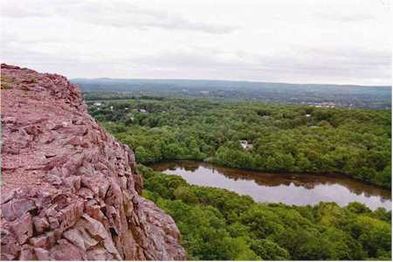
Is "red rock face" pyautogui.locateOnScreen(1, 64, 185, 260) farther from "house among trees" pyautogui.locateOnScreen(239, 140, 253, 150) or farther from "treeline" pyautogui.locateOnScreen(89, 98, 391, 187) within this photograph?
"house among trees" pyautogui.locateOnScreen(239, 140, 253, 150)

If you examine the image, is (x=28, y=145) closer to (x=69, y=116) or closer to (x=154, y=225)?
(x=69, y=116)

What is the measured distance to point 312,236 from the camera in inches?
614

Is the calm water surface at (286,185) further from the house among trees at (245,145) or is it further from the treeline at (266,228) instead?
the treeline at (266,228)

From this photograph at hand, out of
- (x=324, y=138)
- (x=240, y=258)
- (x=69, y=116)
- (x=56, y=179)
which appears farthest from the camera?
(x=324, y=138)

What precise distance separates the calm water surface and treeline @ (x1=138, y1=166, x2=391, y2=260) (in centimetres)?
562

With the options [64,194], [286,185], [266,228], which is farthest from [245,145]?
[64,194]

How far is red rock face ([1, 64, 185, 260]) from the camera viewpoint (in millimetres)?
3635

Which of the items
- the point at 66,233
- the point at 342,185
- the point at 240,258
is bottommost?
the point at 342,185

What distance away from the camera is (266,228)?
16.7 metres

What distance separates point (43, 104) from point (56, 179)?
297cm

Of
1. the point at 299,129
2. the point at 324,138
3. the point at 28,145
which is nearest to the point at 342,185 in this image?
the point at 324,138

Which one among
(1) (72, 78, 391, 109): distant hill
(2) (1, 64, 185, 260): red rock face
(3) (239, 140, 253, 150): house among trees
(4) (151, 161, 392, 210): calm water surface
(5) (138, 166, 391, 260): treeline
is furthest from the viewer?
(1) (72, 78, 391, 109): distant hill

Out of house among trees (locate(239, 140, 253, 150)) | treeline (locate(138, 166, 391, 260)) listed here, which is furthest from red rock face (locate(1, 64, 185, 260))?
house among trees (locate(239, 140, 253, 150))

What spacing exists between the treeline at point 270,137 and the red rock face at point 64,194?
26.0m
